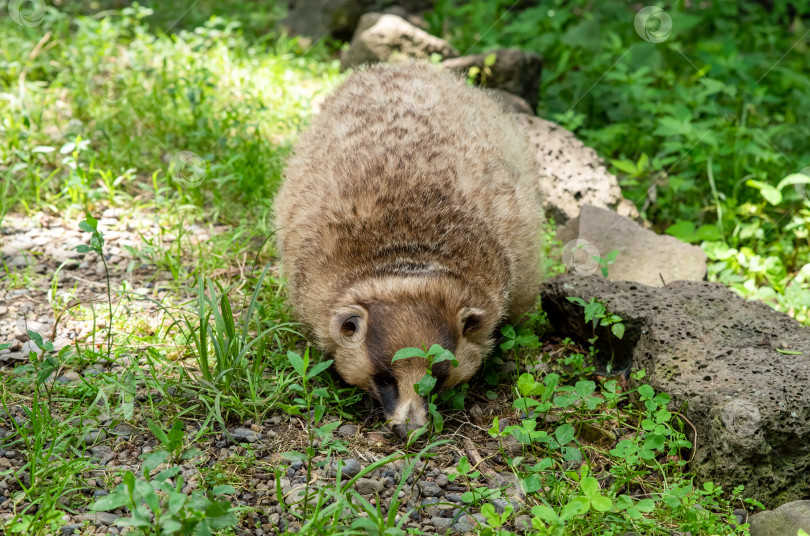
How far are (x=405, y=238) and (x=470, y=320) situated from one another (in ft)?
1.89

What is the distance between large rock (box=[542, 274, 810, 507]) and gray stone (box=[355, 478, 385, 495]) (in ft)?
5.05

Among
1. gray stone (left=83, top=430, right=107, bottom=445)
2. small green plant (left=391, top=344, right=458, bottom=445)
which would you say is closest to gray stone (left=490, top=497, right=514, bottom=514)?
small green plant (left=391, top=344, right=458, bottom=445)

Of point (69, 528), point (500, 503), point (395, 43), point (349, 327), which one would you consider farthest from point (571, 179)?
point (69, 528)

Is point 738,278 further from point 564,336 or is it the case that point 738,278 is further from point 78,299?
point 78,299

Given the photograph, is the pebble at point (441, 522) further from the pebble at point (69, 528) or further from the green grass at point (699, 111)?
the green grass at point (699, 111)

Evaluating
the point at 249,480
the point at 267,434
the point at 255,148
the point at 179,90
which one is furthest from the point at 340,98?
the point at 249,480

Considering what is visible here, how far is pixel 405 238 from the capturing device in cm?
416

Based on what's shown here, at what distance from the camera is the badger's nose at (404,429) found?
372cm

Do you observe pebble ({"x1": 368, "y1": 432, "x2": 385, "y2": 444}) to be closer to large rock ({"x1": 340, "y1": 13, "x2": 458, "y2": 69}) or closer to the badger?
the badger

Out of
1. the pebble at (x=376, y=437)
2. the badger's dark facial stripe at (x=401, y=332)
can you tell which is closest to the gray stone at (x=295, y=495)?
the pebble at (x=376, y=437)

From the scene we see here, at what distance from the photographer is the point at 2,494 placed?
321cm

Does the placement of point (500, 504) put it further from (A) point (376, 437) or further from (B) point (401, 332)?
(B) point (401, 332)

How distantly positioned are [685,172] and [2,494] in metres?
5.62

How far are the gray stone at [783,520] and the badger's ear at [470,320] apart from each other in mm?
1582
